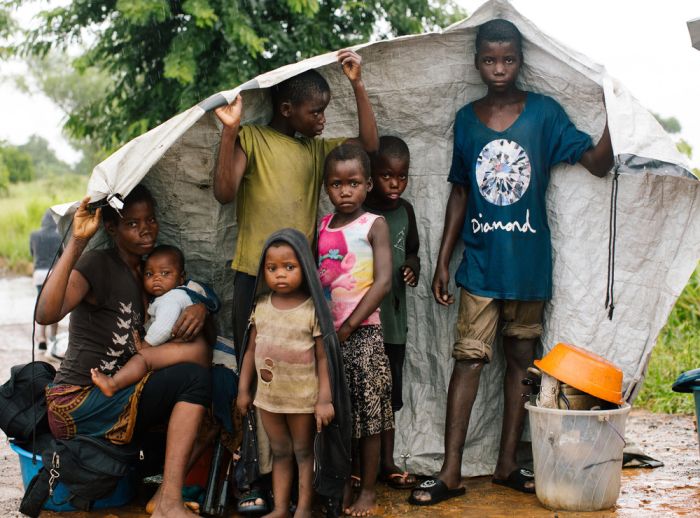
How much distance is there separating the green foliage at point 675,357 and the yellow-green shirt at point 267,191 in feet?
11.2

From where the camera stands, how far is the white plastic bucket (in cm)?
349

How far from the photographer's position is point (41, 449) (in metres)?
3.63

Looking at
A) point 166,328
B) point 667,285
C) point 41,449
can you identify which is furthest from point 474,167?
point 41,449

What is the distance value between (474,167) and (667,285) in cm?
103

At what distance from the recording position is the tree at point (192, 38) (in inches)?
295

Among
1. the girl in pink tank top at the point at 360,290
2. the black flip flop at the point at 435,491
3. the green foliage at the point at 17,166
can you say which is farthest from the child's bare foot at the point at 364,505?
the green foliage at the point at 17,166

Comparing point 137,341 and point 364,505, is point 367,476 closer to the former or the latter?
point 364,505

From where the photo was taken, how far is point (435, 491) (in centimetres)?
375

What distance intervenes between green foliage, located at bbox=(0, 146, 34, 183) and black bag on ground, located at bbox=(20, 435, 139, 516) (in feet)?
96.3

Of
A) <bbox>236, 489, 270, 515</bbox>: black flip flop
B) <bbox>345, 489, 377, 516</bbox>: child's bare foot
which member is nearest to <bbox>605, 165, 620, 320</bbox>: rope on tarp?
<bbox>345, 489, 377, 516</bbox>: child's bare foot

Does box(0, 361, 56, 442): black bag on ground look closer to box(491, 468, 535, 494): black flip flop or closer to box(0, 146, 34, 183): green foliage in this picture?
box(491, 468, 535, 494): black flip flop

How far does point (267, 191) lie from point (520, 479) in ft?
5.81

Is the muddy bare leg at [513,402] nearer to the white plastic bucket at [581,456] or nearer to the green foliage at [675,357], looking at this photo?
the white plastic bucket at [581,456]

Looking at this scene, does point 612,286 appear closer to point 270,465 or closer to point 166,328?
point 270,465
